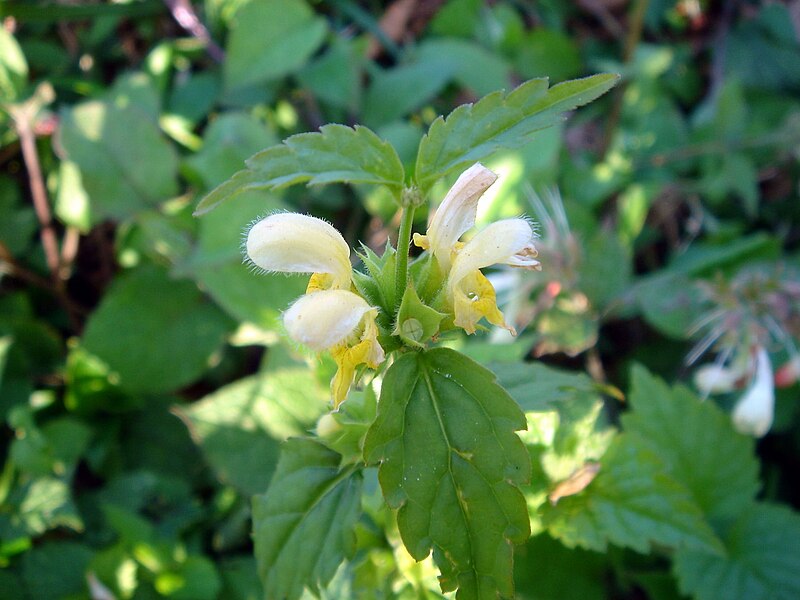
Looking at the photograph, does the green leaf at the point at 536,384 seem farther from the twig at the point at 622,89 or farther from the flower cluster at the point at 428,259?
the twig at the point at 622,89

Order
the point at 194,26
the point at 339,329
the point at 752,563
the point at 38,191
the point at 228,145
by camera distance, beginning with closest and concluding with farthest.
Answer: the point at 339,329 → the point at 752,563 → the point at 228,145 → the point at 38,191 → the point at 194,26

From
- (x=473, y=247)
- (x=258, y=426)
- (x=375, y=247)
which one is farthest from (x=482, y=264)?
(x=375, y=247)

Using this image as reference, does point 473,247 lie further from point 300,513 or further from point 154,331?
point 154,331

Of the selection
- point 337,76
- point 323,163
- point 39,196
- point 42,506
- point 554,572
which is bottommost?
point 554,572

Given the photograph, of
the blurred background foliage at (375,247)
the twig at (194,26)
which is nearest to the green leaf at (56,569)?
the blurred background foliage at (375,247)

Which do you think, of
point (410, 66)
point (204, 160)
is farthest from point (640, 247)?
point (204, 160)

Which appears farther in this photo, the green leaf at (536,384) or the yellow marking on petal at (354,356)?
the green leaf at (536,384)

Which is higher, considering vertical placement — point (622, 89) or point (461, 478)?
point (461, 478)

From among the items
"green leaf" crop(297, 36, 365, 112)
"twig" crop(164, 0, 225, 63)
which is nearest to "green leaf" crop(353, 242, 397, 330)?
"green leaf" crop(297, 36, 365, 112)
